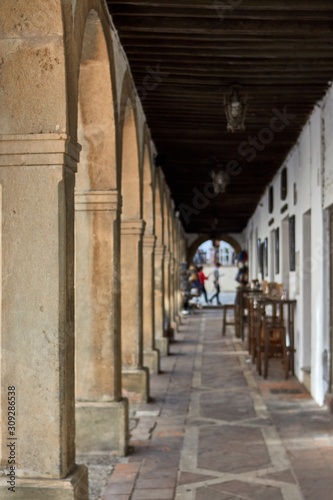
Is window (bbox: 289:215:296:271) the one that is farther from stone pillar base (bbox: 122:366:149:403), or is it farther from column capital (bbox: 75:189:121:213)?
column capital (bbox: 75:189:121:213)

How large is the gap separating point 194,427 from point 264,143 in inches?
193

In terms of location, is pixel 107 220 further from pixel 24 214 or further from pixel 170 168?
pixel 170 168

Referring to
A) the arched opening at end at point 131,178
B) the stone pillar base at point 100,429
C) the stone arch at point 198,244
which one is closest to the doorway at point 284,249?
the arched opening at end at point 131,178

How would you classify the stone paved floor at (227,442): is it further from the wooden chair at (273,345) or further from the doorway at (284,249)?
the doorway at (284,249)

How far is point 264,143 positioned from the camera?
32.1ft

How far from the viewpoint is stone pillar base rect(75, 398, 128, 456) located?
17.8 ft

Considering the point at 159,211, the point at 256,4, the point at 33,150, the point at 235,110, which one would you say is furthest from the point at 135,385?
the point at 159,211

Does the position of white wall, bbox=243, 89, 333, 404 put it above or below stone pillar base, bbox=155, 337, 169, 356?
above

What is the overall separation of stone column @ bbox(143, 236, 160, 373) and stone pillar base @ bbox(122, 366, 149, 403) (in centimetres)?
193

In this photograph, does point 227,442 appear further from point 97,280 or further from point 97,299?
point 97,280

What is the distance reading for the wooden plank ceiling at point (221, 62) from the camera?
16.2 feet

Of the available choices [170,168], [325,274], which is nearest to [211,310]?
[170,168]

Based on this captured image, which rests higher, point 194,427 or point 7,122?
point 7,122

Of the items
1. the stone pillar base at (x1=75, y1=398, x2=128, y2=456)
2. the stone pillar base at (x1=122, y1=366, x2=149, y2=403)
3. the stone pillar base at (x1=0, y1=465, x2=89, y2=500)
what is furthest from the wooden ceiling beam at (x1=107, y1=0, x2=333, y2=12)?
the stone pillar base at (x1=122, y1=366, x2=149, y2=403)
